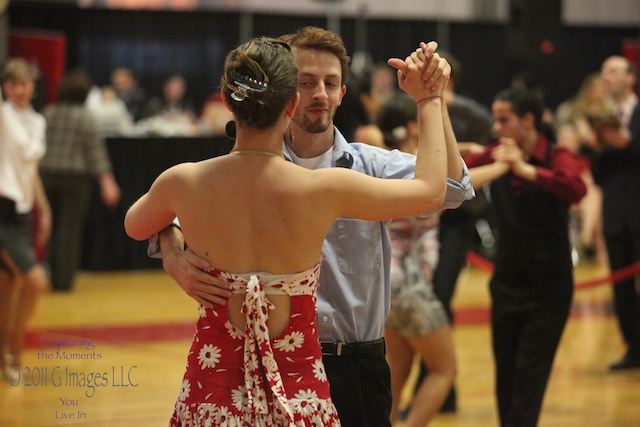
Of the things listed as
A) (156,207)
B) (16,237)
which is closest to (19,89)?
(16,237)

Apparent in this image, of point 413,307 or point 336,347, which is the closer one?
point 336,347

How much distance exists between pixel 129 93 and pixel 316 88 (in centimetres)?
1021

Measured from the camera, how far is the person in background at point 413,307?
4.30 metres

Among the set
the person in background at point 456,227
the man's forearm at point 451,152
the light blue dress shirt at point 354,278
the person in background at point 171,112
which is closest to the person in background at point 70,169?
the person in background at point 171,112

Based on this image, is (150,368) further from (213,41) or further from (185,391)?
(213,41)

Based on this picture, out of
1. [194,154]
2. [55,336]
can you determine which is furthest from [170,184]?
[194,154]

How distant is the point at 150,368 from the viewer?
6.18m

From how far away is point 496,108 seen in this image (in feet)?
14.8

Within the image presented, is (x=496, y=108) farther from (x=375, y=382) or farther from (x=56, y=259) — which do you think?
(x=56, y=259)

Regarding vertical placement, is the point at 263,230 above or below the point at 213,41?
below

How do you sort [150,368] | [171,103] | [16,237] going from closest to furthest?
1. [16,237]
2. [150,368]
3. [171,103]

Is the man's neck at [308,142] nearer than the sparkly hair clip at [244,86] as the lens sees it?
No

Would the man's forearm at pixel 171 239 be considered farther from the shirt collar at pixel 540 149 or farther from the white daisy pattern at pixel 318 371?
the shirt collar at pixel 540 149

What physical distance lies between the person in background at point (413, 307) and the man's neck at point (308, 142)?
5.26 ft
